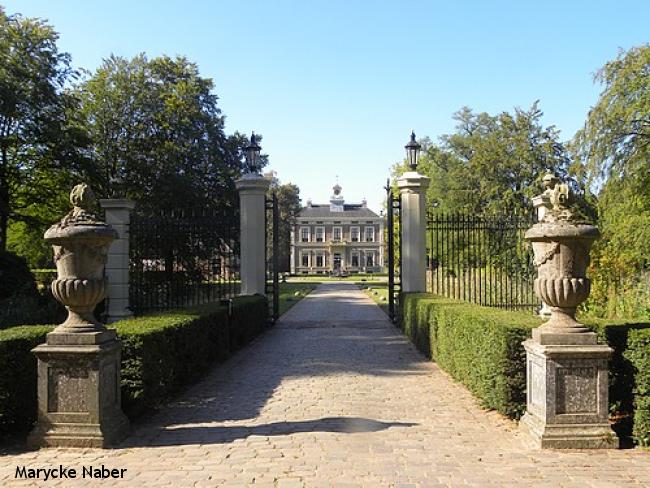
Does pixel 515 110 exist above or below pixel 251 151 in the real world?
above

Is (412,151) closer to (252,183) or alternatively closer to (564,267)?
(252,183)

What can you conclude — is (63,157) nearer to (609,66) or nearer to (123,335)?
(123,335)

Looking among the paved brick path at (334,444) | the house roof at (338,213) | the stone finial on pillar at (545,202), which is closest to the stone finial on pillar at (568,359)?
the paved brick path at (334,444)

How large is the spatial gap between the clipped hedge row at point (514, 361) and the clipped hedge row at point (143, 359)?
12.6 feet

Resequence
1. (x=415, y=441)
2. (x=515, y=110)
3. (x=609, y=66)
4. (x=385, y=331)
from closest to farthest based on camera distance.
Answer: (x=415, y=441) → (x=385, y=331) → (x=609, y=66) → (x=515, y=110)

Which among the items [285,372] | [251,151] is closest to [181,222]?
[251,151]

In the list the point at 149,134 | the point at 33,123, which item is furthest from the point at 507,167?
the point at 33,123

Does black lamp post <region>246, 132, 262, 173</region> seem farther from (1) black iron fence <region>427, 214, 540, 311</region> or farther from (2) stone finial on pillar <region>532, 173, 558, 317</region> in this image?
(2) stone finial on pillar <region>532, 173, 558, 317</region>

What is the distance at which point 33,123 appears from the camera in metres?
19.7

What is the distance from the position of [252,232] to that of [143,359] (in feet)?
26.2

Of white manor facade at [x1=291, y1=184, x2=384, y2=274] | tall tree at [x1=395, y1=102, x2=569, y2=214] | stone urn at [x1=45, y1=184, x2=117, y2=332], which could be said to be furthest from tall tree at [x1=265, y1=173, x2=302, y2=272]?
stone urn at [x1=45, y1=184, x2=117, y2=332]

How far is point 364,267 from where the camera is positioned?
8038cm

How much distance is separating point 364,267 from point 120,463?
75875 mm

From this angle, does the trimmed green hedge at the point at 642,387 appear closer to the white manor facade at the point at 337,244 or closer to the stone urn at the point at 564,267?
the stone urn at the point at 564,267
